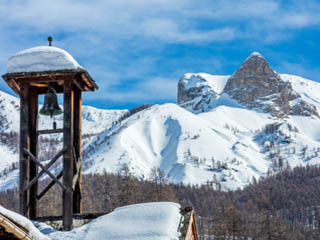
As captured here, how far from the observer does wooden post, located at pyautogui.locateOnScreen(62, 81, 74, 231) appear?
13.6 metres

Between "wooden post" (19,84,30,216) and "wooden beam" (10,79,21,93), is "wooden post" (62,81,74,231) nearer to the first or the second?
"wooden post" (19,84,30,216)

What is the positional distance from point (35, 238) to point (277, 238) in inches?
2906

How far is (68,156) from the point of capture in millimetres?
14117

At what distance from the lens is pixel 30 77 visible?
14664 millimetres

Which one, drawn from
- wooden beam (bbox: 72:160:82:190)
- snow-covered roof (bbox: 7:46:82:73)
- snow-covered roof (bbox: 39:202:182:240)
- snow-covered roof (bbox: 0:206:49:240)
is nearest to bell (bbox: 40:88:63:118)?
Result: snow-covered roof (bbox: 7:46:82:73)

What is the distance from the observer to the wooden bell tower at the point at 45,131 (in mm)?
14188

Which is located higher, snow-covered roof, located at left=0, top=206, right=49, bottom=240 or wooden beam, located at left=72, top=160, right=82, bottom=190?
wooden beam, located at left=72, top=160, right=82, bottom=190

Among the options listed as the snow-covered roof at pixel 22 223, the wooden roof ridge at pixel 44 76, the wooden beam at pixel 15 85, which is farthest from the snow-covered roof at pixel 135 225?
the wooden beam at pixel 15 85

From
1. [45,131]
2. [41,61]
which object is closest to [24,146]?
[45,131]

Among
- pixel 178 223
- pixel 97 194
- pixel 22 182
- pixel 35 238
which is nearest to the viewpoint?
pixel 35 238

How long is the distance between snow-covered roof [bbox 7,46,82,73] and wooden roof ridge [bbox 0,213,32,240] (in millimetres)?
6359

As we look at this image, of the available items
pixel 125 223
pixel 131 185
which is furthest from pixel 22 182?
pixel 131 185

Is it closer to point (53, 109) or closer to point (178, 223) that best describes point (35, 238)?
point (178, 223)

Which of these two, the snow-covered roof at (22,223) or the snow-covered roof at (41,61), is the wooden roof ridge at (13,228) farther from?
the snow-covered roof at (41,61)
